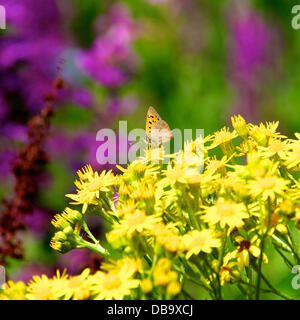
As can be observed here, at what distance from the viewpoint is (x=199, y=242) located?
2.22 feet

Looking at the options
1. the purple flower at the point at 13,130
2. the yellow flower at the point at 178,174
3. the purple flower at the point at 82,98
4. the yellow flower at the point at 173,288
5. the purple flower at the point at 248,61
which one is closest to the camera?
the yellow flower at the point at 173,288

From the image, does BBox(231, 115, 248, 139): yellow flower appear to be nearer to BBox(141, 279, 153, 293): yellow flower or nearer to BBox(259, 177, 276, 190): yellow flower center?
BBox(259, 177, 276, 190): yellow flower center

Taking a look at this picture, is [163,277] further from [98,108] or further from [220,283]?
[98,108]

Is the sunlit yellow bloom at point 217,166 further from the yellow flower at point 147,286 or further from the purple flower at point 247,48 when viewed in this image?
the purple flower at point 247,48

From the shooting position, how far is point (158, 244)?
0.65m

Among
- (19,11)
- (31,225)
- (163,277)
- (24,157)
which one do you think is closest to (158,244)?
(163,277)

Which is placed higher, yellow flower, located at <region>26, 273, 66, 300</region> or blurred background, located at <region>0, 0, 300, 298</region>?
blurred background, located at <region>0, 0, 300, 298</region>

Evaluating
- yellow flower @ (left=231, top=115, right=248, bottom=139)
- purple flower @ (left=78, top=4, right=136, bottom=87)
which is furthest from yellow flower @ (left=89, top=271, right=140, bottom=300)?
purple flower @ (left=78, top=4, right=136, bottom=87)

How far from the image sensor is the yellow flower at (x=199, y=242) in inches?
26.1

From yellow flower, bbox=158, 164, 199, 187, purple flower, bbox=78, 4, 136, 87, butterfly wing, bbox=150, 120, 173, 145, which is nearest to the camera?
yellow flower, bbox=158, 164, 199, 187

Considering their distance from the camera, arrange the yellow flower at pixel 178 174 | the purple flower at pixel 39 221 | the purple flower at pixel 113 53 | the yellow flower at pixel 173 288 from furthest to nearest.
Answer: the purple flower at pixel 113 53 < the purple flower at pixel 39 221 < the yellow flower at pixel 178 174 < the yellow flower at pixel 173 288

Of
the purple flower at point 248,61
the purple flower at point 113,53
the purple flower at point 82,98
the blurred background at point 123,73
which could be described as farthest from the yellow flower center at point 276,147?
the purple flower at point 248,61

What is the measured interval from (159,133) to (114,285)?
54cm

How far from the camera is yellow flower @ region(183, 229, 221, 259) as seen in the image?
2.18 ft
